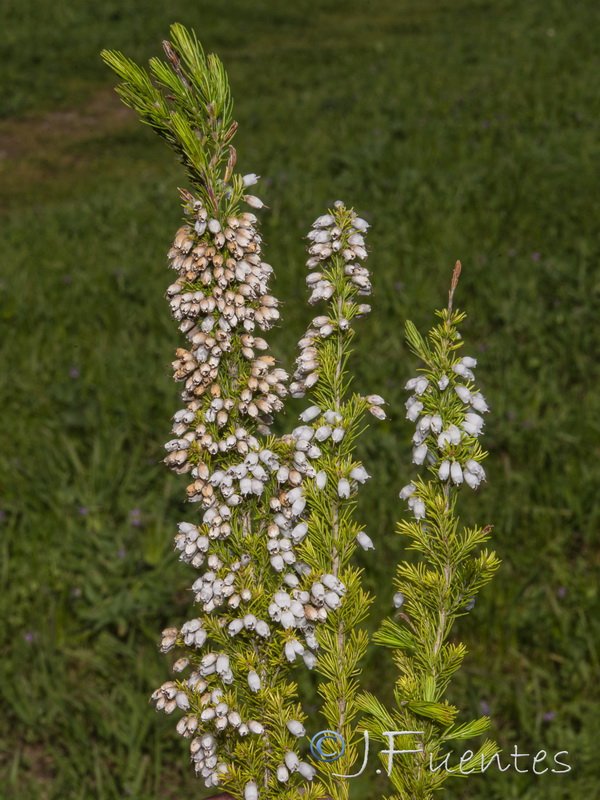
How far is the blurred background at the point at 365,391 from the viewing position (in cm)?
462

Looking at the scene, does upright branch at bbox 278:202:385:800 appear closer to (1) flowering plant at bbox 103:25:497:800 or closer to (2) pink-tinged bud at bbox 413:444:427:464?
(1) flowering plant at bbox 103:25:497:800

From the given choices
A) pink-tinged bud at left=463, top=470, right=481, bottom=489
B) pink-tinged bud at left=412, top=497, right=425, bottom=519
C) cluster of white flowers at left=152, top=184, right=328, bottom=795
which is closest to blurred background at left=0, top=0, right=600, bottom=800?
cluster of white flowers at left=152, top=184, right=328, bottom=795

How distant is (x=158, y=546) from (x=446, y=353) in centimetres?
429

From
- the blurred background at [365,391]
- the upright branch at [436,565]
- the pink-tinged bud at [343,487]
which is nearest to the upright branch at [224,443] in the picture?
the pink-tinged bud at [343,487]

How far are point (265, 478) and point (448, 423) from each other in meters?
0.46

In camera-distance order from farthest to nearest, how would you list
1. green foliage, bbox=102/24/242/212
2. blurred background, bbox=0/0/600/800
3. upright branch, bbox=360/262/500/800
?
blurred background, bbox=0/0/600/800, upright branch, bbox=360/262/500/800, green foliage, bbox=102/24/242/212

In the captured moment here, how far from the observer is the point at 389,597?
5105mm

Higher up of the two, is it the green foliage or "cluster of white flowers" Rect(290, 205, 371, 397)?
the green foliage

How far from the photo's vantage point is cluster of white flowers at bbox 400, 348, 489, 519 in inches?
70.3

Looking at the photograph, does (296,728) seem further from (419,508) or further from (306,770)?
(419,508)

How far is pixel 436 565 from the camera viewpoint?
202 centimetres

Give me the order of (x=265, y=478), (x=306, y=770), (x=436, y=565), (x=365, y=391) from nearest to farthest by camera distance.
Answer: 1. (x=265, y=478)
2. (x=306, y=770)
3. (x=436, y=565)
4. (x=365, y=391)

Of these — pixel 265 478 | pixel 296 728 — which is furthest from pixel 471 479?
pixel 296 728

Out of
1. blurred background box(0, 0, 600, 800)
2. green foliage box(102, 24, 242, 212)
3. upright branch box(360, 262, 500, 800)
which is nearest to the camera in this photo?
green foliage box(102, 24, 242, 212)
